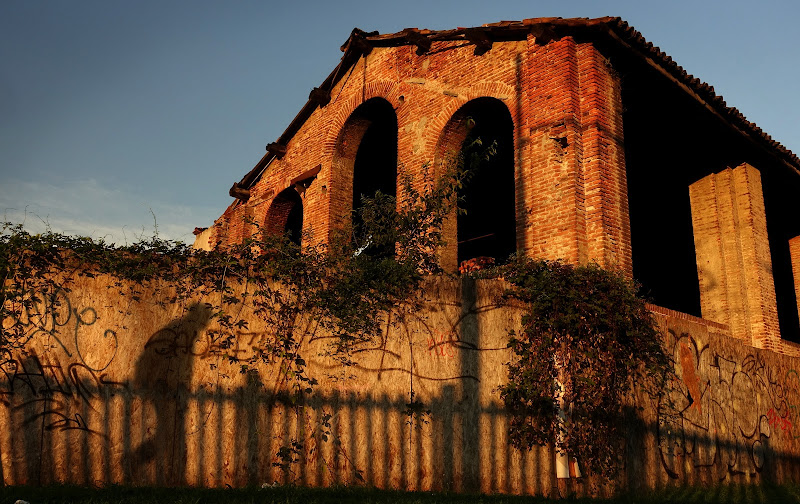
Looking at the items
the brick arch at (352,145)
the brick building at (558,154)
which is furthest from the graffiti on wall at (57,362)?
the brick arch at (352,145)

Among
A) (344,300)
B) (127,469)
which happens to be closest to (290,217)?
(344,300)

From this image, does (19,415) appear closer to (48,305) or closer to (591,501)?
(48,305)

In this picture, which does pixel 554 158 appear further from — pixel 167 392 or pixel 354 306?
pixel 167 392

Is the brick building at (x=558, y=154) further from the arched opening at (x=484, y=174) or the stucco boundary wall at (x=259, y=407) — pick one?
the stucco boundary wall at (x=259, y=407)

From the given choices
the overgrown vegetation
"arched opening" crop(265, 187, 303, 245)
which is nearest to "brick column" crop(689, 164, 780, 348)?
the overgrown vegetation

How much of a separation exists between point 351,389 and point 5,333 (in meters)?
3.17

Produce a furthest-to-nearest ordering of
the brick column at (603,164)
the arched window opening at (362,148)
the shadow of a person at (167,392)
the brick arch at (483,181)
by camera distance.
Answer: the arched window opening at (362,148) → the brick arch at (483,181) → the brick column at (603,164) → the shadow of a person at (167,392)

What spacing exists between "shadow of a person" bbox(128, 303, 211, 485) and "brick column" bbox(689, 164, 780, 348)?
32.0 feet

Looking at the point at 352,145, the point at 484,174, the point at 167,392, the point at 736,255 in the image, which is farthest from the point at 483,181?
the point at 167,392

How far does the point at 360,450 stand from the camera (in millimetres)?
6539

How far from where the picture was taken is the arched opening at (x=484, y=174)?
1082 cm

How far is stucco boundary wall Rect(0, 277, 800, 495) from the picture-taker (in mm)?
5852

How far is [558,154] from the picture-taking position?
368 inches

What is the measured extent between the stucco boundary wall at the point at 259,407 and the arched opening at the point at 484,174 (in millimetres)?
2706
